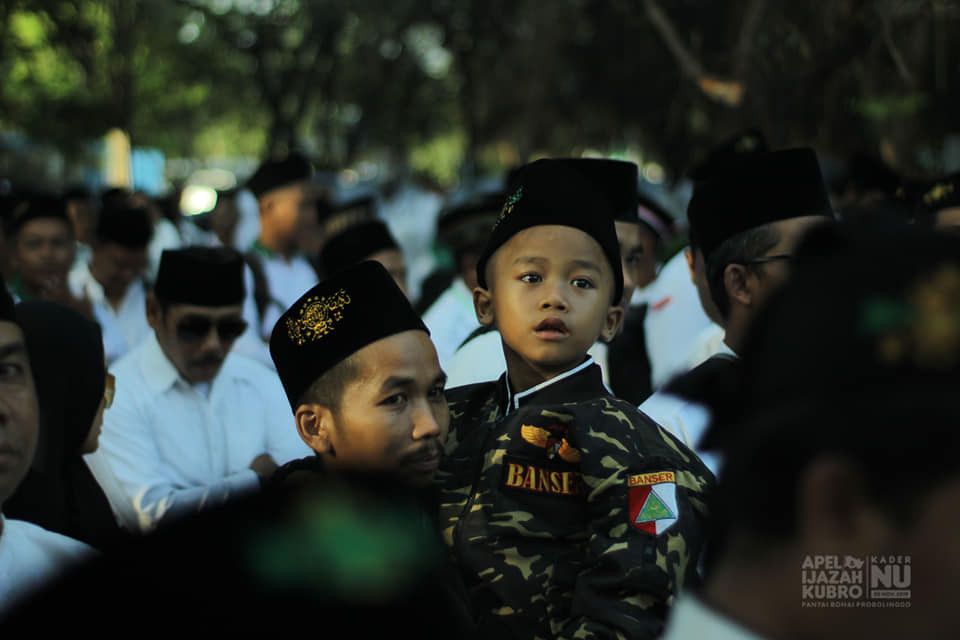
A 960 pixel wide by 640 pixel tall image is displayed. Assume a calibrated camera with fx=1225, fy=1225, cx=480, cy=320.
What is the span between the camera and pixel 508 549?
2.76 meters

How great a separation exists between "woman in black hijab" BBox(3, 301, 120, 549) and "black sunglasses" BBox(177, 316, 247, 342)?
0.73 metres

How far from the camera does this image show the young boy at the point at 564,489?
8.54ft

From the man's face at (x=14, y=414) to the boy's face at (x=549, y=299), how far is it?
4.03 feet

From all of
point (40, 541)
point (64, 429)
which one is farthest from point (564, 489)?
point (64, 429)

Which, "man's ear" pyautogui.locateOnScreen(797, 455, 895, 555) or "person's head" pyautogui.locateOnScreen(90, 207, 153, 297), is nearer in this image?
"man's ear" pyautogui.locateOnScreen(797, 455, 895, 555)

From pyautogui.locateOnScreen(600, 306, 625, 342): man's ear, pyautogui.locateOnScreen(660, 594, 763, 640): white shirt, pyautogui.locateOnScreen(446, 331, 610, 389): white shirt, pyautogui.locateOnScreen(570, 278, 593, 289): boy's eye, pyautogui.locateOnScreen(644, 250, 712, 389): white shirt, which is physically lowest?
pyautogui.locateOnScreen(660, 594, 763, 640): white shirt

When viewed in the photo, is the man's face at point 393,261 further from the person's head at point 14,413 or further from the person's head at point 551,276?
the person's head at point 14,413

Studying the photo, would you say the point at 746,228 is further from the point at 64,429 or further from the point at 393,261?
the point at 393,261

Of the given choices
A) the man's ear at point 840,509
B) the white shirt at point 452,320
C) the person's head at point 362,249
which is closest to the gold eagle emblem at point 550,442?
the man's ear at point 840,509

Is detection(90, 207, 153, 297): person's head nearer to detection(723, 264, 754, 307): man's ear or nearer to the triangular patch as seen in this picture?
detection(723, 264, 754, 307): man's ear

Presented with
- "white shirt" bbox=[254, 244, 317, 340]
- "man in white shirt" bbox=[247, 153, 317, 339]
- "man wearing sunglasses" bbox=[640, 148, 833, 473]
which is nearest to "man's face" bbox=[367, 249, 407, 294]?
"white shirt" bbox=[254, 244, 317, 340]

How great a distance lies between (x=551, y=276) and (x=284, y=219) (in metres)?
5.01

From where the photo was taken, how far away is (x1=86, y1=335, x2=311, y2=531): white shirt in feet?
14.8

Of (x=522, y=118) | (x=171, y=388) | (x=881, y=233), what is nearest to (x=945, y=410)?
(x=881, y=233)
